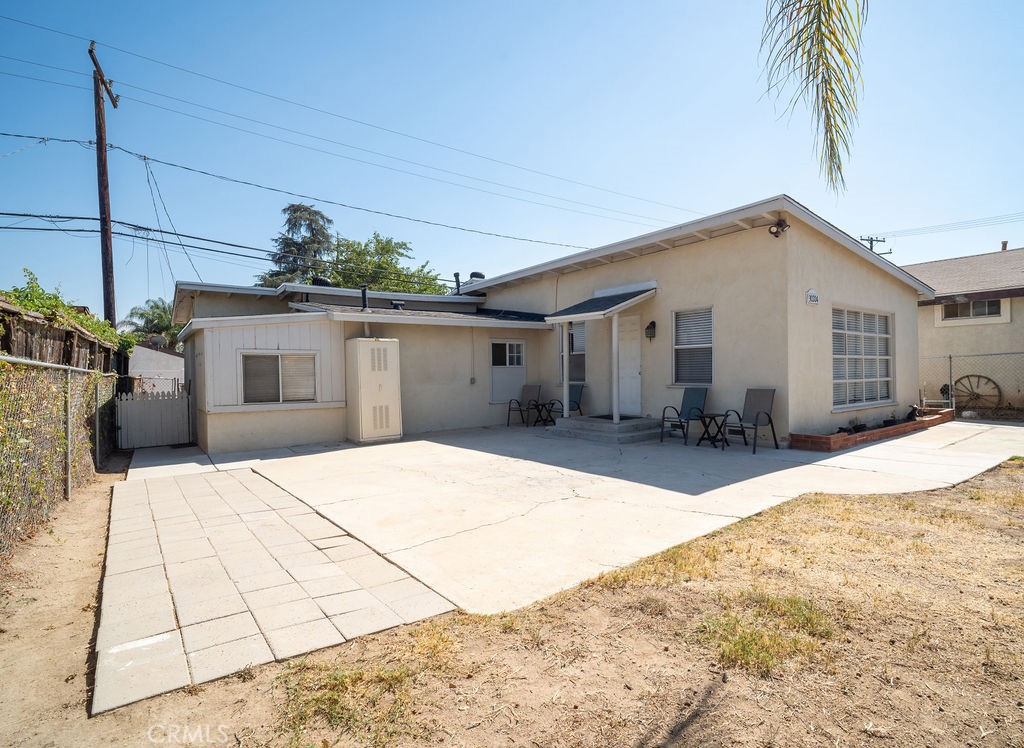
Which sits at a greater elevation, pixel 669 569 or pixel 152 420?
pixel 152 420

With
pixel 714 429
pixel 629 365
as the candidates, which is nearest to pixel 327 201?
pixel 629 365

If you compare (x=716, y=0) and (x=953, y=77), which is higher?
(x=716, y=0)

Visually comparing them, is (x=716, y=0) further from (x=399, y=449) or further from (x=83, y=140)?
(x=83, y=140)

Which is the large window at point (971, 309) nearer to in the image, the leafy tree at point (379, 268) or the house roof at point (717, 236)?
the house roof at point (717, 236)

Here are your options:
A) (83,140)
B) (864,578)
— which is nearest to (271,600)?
(864,578)

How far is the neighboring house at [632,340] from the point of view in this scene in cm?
898

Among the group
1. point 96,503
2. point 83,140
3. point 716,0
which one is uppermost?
point 83,140

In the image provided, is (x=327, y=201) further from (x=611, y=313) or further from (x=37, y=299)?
(x=37, y=299)

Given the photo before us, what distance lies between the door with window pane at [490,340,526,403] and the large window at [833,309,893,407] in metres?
6.92

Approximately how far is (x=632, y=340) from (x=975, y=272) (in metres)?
12.2

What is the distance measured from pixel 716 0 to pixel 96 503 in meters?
7.72

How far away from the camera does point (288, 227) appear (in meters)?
37.3

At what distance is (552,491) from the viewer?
6.06 meters

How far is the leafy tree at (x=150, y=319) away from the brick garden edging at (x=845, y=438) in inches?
1712
